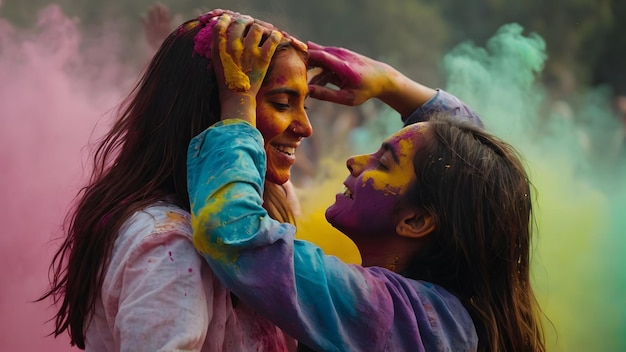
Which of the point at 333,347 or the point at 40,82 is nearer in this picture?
the point at 333,347

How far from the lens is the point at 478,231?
4.87ft

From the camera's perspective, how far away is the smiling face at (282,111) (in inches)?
59.3

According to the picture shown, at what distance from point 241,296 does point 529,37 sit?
2077 millimetres

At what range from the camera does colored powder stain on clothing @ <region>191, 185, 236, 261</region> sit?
1223mm

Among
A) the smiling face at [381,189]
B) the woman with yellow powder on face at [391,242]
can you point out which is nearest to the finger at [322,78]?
the woman with yellow powder on face at [391,242]

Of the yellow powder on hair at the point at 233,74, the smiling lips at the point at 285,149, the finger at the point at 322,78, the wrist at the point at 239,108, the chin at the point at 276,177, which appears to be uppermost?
the finger at the point at 322,78

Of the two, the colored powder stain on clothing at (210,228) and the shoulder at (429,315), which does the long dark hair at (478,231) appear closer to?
the shoulder at (429,315)

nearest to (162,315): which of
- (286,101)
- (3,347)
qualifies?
(286,101)

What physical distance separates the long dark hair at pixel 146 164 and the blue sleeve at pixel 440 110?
593 mm

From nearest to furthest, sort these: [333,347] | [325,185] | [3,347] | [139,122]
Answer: [333,347] → [139,122] → [3,347] → [325,185]

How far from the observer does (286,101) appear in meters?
1.53

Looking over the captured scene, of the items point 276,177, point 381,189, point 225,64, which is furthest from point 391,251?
point 225,64

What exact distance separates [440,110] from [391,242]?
0.56 meters

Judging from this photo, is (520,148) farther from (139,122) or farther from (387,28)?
(139,122)
